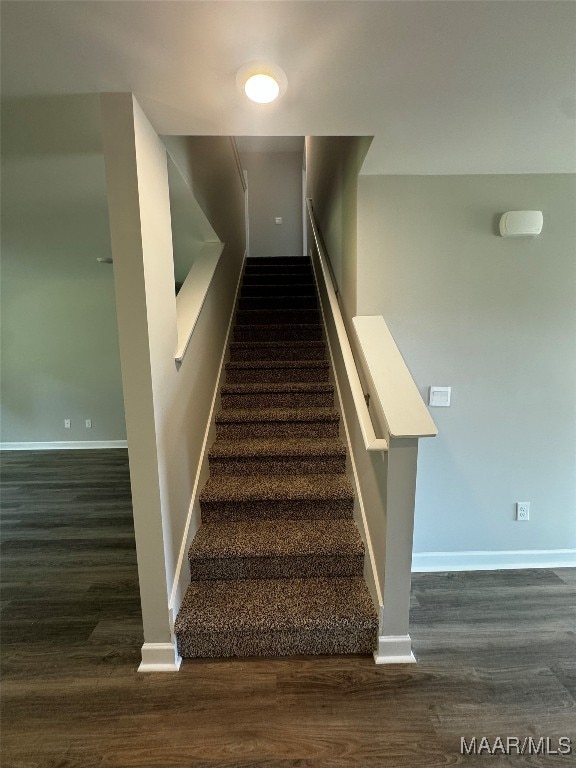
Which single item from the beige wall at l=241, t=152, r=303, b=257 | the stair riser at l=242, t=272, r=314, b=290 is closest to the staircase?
the stair riser at l=242, t=272, r=314, b=290

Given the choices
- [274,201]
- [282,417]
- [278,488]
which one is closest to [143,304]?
[278,488]

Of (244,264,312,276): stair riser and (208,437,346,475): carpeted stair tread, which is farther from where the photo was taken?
(244,264,312,276): stair riser

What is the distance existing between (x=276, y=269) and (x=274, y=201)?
68.0 inches

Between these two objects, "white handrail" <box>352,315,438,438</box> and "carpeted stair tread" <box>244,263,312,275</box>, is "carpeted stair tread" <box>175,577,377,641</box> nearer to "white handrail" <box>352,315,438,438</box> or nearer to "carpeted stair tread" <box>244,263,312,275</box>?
"white handrail" <box>352,315,438,438</box>

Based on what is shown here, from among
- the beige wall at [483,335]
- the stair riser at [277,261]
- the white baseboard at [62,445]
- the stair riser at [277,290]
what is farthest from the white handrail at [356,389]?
the white baseboard at [62,445]

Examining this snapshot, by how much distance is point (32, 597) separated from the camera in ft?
6.66

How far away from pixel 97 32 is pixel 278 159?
5.03 metres

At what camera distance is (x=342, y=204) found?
236cm

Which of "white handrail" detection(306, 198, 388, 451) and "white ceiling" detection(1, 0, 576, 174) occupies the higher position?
"white ceiling" detection(1, 0, 576, 174)

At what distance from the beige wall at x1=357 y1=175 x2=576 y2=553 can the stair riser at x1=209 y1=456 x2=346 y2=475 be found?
520 millimetres

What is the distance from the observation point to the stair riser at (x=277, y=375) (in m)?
2.91

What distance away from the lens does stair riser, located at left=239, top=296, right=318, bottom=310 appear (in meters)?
3.80

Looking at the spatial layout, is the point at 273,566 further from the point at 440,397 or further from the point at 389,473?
the point at 440,397

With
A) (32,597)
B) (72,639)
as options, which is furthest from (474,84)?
(32,597)
